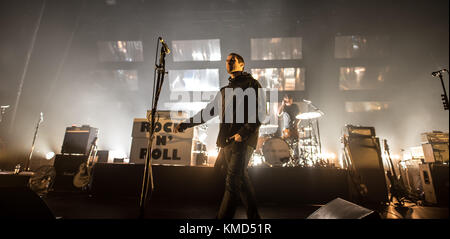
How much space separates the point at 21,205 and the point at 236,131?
1.56m

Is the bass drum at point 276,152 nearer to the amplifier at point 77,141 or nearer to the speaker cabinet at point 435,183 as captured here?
the speaker cabinet at point 435,183

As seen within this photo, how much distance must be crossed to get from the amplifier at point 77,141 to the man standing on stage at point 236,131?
392 cm

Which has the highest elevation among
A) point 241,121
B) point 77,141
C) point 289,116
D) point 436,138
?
point 289,116

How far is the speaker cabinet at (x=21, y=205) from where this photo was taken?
105 cm

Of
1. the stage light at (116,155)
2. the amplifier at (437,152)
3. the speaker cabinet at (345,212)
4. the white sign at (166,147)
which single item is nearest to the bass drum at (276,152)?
the white sign at (166,147)

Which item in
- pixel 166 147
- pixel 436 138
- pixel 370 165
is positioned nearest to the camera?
pixel 166 147

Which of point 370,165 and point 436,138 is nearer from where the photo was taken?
point 370,165

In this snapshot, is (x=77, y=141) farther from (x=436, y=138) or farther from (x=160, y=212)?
(x=436, y=138)

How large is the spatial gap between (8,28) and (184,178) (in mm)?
6717

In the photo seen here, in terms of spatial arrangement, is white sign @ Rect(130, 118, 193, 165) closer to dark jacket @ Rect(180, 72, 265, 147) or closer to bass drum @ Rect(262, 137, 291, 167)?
dark jacket @ Rect(180, 72, 265, 147)

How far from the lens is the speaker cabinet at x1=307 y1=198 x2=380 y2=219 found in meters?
1.23

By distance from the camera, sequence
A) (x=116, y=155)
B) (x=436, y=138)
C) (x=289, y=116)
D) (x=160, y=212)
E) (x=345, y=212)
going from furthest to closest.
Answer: (x=116, y=155) < (x=289, y=116) < (x=436, y=138) < (x=160, y=212) < (x=345, y=212)

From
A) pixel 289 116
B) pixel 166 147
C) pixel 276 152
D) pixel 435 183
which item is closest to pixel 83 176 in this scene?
pixel 166 147

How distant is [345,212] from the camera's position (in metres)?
1.46
